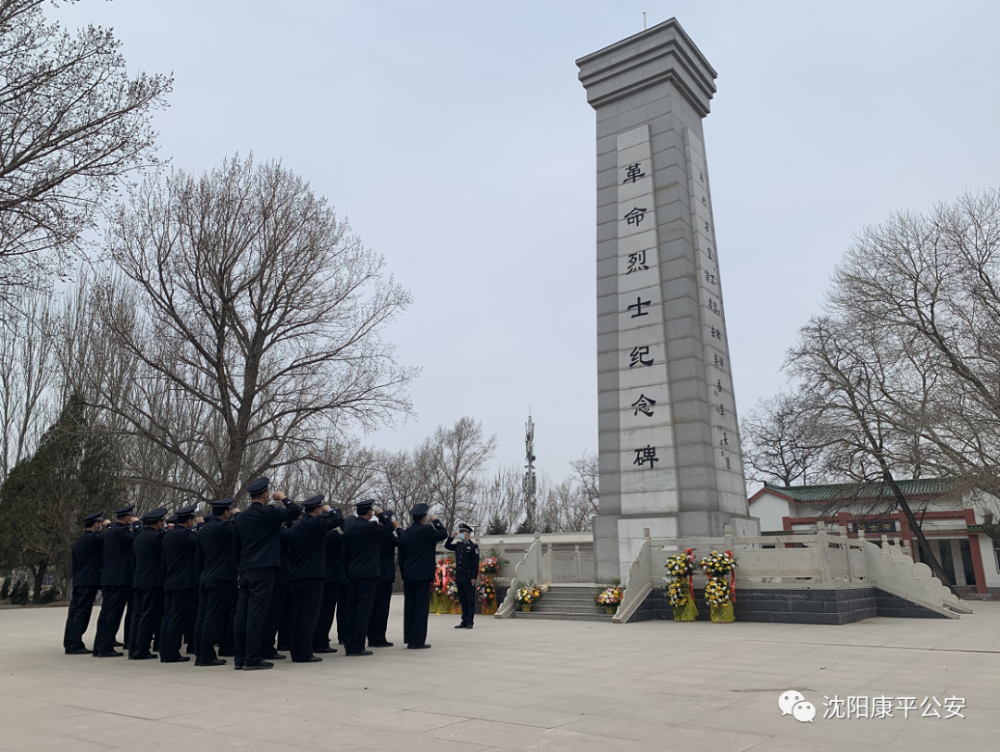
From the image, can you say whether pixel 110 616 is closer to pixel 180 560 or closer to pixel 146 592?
pixel 146 592

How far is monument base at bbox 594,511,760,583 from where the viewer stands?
15.3m

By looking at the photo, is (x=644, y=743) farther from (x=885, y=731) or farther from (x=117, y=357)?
(x=117, y=357)

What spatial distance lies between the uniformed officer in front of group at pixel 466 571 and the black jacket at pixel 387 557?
283 centimetres

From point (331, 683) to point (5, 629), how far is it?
10.3 m

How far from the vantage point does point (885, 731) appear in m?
4.37

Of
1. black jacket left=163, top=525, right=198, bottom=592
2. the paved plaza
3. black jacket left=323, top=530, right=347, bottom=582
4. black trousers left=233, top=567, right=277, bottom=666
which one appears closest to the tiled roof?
the paved plaza

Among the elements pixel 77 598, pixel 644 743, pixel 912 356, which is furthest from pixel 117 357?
pixel 912 356

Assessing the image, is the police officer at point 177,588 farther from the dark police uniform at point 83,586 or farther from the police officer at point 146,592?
the dark police uniform at point 83,586

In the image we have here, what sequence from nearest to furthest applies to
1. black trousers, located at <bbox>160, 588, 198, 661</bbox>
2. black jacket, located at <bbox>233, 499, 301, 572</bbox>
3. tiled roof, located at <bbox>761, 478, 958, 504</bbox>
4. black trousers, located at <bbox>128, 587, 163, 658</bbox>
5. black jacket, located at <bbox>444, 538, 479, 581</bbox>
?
black jacket, located at <bbox>233, 499, 301, 572</bbox>
black trousers, located at <bbox>160, 588, 198, 661</bbox>
black trousers, located at <bbox>128, 587, 163, 658</bbox>
black jacket, located at <bbox>444, 538, 479, 581</bbox>
tiled roof, located at <bbox>761, 478, 958, 504</bbox>

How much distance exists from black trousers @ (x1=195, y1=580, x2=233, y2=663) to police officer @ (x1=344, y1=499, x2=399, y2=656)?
1441 mm

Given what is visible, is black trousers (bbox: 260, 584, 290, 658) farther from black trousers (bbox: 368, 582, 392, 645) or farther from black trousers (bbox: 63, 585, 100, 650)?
black trousers (bbox: 63, 585, 100, 650)

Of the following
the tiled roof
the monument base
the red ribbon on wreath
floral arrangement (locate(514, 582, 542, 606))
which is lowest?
floral arrangement (locate(514, 582, 542, 606))

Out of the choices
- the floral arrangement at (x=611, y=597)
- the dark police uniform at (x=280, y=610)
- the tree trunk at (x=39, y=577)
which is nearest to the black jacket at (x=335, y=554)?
the dark police uniform at (x=280, y=610)

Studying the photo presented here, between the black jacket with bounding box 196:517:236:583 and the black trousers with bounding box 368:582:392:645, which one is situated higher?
the black jacket with bounding box 196:517:236:583
